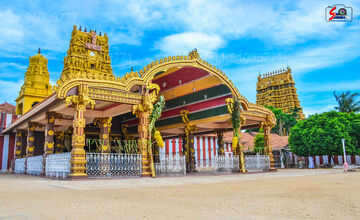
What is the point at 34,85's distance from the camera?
76.1ft

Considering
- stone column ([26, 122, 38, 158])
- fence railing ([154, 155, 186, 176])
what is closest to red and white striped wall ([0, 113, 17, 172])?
stone column ([26, 122, 38, 158])

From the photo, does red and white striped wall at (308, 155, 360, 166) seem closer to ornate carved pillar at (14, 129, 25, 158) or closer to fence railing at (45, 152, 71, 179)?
fence railing at (45, 152, 71, 179)

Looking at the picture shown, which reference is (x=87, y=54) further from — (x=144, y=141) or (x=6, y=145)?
(x=144, y=141)

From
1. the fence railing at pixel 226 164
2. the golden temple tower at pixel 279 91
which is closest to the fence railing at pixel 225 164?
the fence railing at pixel 226 164

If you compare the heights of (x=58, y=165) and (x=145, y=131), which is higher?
(x=145, y=131)

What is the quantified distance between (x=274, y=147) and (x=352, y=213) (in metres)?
28.7

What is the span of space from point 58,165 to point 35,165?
167 inches

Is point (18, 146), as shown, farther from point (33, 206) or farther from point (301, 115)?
Result: point (301, 115)

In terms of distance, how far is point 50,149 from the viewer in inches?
526

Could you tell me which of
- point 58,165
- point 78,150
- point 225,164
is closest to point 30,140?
point 58,165

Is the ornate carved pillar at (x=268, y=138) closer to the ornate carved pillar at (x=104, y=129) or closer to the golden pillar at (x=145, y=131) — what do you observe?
the golden pillar at (x=145, y=131)

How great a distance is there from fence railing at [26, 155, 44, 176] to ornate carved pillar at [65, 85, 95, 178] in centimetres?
450

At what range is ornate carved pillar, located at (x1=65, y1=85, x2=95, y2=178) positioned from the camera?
1012cm

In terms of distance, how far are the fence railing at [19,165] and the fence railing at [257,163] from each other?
45.5 feet
